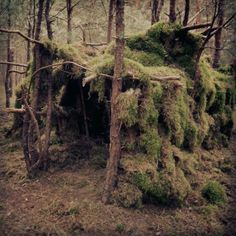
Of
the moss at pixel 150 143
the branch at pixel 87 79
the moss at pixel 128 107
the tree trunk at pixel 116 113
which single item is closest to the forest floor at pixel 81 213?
the tree trunk at pixel 116 113

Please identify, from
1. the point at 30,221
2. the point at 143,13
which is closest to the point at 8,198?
the point at 30,221

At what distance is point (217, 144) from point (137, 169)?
6.36 m

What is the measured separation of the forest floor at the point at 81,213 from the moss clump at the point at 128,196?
0.15 metres

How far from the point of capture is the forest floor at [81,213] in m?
7.18

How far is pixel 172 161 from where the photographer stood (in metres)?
8.52

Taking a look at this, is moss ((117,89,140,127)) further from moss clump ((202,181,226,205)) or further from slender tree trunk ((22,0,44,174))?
slender tree trunk ((22,0,44,174))

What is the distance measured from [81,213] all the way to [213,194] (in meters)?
3.65

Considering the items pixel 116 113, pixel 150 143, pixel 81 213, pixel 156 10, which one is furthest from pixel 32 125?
pixel 156 10

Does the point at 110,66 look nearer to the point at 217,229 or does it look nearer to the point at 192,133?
the point at 192,133

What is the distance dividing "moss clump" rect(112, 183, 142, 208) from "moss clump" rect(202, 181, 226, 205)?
2.06 m

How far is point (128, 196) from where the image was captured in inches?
309

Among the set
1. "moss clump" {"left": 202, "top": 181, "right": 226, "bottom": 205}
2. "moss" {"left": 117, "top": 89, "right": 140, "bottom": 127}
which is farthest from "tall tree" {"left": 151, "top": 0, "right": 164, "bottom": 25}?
"moss clump" {"left": 202, "top": 181, "right": 226, "bottom": 205}

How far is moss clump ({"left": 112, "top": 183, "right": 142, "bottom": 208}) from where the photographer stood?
7812 mm

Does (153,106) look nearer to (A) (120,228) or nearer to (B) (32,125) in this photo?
(A) (120,228)
